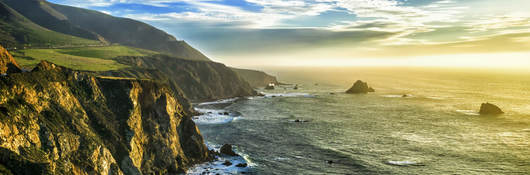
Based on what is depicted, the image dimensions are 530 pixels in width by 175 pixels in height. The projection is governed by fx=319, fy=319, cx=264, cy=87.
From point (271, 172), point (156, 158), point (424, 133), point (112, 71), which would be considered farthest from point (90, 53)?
point (424, 133)

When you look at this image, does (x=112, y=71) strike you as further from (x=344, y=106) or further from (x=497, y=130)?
(x=497, y=130)

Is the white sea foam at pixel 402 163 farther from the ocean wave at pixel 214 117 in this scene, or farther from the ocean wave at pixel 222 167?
the ocean wave at pixel 214 117

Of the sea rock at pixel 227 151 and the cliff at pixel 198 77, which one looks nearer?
the sea rock at pixel 227 151

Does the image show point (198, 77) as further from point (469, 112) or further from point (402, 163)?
point (402, 163)


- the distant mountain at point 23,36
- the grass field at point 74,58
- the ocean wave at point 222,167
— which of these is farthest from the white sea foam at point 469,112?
the distant mountain at point 23,36

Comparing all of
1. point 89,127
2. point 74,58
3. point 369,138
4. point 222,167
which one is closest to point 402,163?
point 369,138

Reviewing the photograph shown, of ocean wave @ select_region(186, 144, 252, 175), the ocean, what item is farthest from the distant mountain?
ocean wave @ select_region(186, 144, 252, 175)
